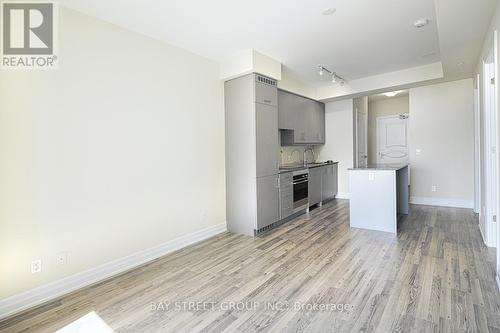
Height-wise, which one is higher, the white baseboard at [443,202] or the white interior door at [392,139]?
the white interior door at [392,139]

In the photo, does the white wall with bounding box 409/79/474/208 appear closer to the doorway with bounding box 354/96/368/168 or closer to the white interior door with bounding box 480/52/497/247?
the doorway with bounding box 354/96/368/168

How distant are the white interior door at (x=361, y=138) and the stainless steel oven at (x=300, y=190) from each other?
2.19 meters

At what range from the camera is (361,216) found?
403cm

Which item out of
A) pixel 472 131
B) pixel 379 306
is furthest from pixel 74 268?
pixel 472 131

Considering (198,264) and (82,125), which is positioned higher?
(82,125)

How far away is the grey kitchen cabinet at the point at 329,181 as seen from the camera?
18.8ft

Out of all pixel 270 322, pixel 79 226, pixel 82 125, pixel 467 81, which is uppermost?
pixel 467 81

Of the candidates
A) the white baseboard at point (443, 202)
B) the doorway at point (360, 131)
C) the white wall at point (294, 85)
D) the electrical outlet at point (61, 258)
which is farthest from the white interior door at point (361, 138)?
the electrical outlet at point (61, 258)

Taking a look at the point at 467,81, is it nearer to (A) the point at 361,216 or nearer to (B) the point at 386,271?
(A) the point at 361,216

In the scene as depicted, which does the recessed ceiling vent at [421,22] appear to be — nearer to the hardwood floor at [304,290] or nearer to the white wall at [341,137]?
the hardwood floor at [304,290]

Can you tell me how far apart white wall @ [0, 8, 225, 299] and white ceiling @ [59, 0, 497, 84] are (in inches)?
13.0

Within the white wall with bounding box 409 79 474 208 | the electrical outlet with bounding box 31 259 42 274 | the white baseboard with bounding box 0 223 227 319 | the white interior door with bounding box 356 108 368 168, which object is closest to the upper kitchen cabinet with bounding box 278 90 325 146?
the white interior door with bounding box 356 108 368 168

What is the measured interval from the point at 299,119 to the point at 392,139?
3.68 meters

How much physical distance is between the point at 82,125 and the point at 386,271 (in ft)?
11.2
